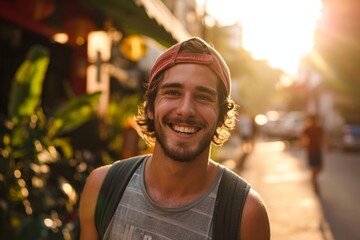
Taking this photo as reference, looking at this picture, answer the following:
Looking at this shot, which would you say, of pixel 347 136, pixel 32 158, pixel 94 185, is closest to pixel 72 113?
pixel 32 158

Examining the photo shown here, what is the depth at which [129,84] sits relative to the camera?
1730 cm

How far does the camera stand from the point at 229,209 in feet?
6.46

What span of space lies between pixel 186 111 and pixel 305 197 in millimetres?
9644

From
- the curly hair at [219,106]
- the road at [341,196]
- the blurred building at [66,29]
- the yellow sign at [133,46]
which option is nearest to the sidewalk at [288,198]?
the road at [341,196]

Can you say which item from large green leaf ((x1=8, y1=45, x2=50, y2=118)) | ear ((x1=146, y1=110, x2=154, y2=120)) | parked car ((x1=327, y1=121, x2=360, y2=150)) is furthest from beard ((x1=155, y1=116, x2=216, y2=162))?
parked car ((x1=327, y1=121, x2=360, y2=150))

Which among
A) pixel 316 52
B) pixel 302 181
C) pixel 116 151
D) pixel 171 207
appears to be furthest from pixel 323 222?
pixel 316 52

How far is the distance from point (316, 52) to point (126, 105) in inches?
1175

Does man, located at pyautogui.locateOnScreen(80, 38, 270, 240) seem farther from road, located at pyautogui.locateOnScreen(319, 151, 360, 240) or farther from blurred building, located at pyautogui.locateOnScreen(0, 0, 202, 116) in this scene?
road, located at pyautogui.locateOnScreen(319, 151, 360, 240)

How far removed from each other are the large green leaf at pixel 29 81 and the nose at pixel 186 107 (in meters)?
3.03

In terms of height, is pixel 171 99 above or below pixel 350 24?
below

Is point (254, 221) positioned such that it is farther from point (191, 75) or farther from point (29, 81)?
point (29, 81)

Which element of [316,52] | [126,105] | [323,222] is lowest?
[323,222]

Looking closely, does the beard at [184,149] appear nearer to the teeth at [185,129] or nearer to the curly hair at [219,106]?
the teeth at [185,129]

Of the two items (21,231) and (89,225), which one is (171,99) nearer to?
(89,225)
